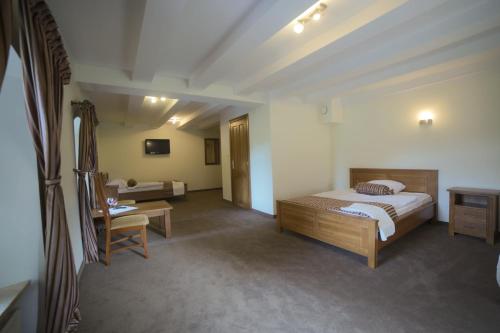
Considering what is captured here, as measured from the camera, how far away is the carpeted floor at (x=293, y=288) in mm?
1719

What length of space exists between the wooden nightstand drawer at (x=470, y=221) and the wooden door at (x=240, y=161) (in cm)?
361

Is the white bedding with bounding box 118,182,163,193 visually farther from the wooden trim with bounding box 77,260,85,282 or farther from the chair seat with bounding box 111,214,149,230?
the wooden trim with bounding box 77,260,85,282

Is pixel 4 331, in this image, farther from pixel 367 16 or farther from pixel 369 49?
pixel 369 49

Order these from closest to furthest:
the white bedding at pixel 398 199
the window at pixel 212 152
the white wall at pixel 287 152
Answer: the white bedding at pixel 398 199
the white wall at pixel 287 152
the window at pixel 212 152

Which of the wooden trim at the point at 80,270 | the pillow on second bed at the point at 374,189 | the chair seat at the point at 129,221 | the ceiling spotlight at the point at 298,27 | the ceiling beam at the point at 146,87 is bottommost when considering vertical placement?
the wooden trim at the point at 80,270

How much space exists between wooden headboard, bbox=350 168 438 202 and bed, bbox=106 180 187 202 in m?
5.03

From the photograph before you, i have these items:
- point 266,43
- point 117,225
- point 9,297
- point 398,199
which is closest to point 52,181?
point 9,297

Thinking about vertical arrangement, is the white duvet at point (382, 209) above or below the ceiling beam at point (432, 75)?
below

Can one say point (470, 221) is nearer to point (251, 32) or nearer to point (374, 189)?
point (374, 189)

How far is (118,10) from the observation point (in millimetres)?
1894

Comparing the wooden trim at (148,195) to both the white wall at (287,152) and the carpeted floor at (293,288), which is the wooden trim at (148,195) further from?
the carpeted floor at (293,288)

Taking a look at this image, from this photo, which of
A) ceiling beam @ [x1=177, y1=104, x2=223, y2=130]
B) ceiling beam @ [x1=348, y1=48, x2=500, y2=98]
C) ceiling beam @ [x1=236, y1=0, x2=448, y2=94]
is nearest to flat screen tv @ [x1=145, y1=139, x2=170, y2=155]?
ceiling beam @ [x1=177, y1=104, x2=223, y2=130]

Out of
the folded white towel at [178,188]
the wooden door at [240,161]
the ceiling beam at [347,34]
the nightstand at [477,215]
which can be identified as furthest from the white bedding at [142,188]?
the nightstand at [477,215]

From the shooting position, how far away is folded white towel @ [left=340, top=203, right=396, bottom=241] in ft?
8.27
